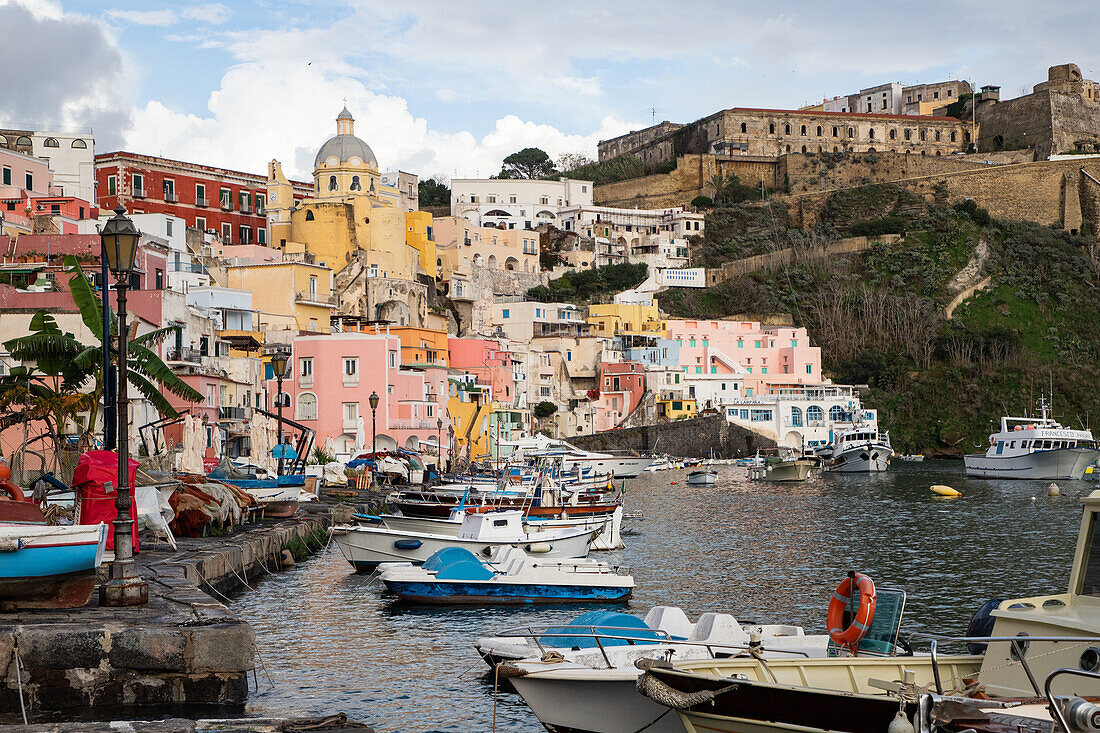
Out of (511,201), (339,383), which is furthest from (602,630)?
(511,201)

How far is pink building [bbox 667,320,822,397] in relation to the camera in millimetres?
97438

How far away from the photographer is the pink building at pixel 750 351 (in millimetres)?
97438

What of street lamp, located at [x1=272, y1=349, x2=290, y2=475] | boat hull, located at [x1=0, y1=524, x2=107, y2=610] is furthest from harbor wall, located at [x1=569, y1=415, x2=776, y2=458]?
boat hull, located at [x1=0, y1=524, x2=107, y2=610]

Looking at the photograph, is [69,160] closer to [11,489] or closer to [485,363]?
[485,363]

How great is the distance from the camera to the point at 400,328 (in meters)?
71.1

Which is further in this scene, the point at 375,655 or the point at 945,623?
the point at 945,623

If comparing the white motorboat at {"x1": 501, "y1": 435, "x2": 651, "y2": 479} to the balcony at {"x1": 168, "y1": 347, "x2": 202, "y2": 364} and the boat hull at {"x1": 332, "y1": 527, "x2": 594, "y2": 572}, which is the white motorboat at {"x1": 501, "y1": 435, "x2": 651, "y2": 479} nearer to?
the balcony at {"x1": 168, "y1": 347, "x2": 202, "y2": 364}

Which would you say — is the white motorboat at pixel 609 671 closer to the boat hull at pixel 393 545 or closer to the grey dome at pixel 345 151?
the boat hull at pixel 393 545

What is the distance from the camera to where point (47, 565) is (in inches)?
459

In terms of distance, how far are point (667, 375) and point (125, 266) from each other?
273 ft

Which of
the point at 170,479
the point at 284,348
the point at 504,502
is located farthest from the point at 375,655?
the point at 284,348

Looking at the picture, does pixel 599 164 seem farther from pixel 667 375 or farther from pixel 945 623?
pixel 945 623

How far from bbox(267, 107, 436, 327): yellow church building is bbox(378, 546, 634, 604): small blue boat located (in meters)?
58.4

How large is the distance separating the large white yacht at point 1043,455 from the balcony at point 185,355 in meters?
44.9
